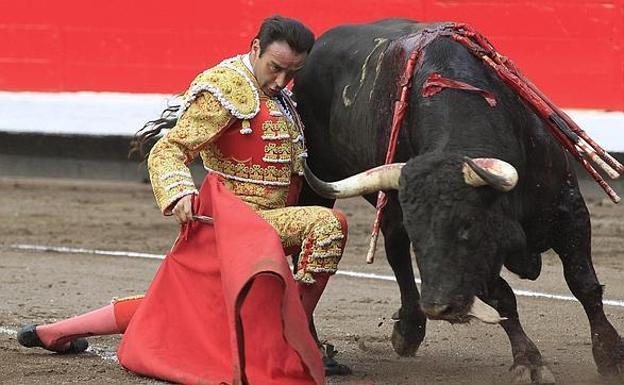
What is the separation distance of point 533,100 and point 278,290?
0.83 meters

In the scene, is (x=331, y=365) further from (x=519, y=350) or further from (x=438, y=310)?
(x=438, y=310)

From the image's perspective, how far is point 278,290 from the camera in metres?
3.70

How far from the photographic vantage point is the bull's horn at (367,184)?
11.7 feet

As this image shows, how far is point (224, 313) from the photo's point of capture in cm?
384

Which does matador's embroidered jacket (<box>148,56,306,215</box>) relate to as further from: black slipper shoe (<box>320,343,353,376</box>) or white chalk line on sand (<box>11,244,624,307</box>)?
white chalk line on sand (<box>11,244,624,307</box>)

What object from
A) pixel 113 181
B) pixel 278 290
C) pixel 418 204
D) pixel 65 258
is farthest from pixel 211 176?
pixel 113 181

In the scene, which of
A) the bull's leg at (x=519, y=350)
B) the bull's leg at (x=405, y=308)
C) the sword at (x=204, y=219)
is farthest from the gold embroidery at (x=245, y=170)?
the bull's leg at (x=519, y=350)

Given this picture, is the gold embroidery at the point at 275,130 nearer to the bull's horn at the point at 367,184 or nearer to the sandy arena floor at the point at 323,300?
the bull's horn at the point at 367,184

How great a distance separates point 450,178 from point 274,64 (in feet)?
2.00

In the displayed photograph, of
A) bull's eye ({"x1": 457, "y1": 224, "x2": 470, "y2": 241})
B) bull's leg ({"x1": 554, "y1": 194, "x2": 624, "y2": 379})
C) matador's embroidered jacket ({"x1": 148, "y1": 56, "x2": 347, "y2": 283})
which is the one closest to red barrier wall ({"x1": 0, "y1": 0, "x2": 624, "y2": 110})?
bull's leg ({"x1": 554, "y1": 194, "x2": 624, "y2": 379})

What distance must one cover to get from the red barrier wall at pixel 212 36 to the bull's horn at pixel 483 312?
443 centimetres

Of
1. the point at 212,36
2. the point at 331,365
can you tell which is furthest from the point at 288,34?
the point at 212,36

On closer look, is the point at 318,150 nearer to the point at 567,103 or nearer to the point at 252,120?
the point at 252,120

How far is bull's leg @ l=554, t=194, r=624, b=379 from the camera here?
12.9ft
